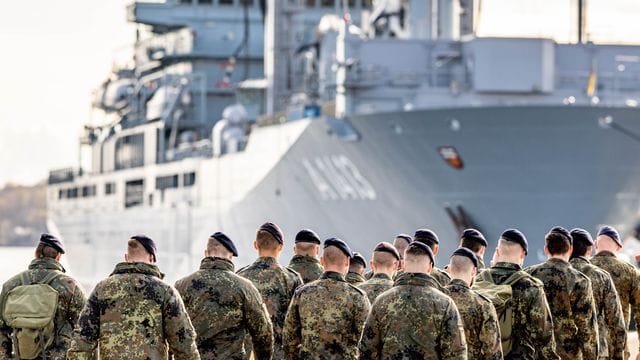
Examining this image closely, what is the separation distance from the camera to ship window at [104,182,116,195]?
57.4m

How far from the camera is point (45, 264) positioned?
10.1m

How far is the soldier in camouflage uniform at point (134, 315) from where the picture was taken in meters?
8.51

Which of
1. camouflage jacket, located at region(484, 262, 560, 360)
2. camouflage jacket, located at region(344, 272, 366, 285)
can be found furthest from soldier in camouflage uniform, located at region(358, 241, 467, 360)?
camouflage jacket, located at region(344, 272, 366, 285)

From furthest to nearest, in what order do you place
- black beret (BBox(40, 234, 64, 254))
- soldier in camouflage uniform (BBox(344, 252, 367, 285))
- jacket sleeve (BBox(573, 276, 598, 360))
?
soldier in camouflage uniform (BBox(344, 252, 367, 285)), jacket sleeve (BBox(573, 276, 598, 360)), black beret (BBox(40, 234, 64, 254))

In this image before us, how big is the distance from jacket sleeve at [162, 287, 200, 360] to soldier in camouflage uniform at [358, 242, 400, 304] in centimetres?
148

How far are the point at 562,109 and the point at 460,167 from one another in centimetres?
280

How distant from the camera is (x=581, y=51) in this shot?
1378 inches

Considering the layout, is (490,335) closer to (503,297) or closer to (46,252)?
(503,297)

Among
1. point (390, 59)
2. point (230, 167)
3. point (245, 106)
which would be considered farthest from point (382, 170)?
point (245, 106)

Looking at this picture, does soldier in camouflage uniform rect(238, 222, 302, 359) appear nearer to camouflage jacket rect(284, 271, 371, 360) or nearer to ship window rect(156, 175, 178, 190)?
camouflage jacket rect(284, 271, 371, 360)

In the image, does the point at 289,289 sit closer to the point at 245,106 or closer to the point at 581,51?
the point at 581,51

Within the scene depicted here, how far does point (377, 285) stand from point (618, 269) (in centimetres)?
294

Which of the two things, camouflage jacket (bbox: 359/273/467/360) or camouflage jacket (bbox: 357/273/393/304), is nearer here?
camouflage jacket (bbox: 359/273/467/360)

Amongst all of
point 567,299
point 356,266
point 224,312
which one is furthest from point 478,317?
point 356,266
